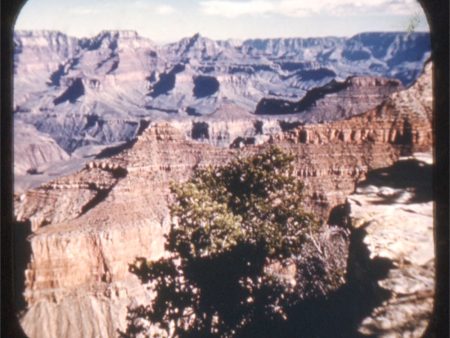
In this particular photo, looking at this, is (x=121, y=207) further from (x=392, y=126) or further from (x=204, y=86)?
(x=204, y=86)

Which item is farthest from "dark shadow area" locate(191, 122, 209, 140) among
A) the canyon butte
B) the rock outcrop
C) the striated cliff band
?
the rock outcrop

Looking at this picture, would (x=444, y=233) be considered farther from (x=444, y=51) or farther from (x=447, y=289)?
(x=444, y=51)

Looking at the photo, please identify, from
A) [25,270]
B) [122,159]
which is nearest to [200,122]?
[122,159]

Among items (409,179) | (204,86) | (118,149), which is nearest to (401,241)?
(409,179)

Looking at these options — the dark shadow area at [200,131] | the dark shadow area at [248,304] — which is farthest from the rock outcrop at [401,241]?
the dark shadow area at [200,131]

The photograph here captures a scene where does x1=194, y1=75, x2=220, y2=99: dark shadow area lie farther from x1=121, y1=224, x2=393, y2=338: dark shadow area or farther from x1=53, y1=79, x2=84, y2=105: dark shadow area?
x1=121, y1=224, x2=393, y2=338: dark shadow area

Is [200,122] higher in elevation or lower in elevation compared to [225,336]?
higher

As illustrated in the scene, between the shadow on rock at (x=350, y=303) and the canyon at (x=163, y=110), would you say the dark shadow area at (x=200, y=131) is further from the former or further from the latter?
the shadow on rock at (x=350, y=303)
